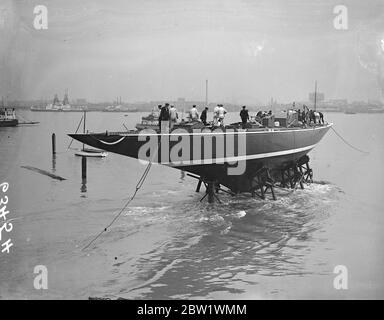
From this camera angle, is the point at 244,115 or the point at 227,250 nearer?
the point at 227,250

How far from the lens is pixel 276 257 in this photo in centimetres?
1405

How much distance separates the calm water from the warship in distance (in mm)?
1189

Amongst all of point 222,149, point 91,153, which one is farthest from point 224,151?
point 91,153

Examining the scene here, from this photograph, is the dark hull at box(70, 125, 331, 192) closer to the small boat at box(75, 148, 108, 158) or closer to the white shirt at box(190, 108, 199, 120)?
the white shirt at box(190, 108, 199, 120)

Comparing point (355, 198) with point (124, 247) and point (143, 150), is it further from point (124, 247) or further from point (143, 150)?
point (124, 247)

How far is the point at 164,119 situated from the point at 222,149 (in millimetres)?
2658

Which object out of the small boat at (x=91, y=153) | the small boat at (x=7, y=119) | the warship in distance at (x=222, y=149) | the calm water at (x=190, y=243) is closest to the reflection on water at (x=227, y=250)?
the calm water at (x=190, y=243)

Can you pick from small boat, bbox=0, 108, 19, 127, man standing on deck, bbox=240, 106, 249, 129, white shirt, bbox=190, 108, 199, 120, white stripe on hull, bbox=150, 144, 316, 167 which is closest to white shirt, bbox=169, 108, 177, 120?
white shirt, bbox=190, 108, 199, 120

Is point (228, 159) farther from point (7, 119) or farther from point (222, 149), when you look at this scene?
point (7, 119)

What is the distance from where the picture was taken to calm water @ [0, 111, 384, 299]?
11727 mm

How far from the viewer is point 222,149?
772 inches

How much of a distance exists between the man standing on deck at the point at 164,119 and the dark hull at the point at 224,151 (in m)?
0.59
